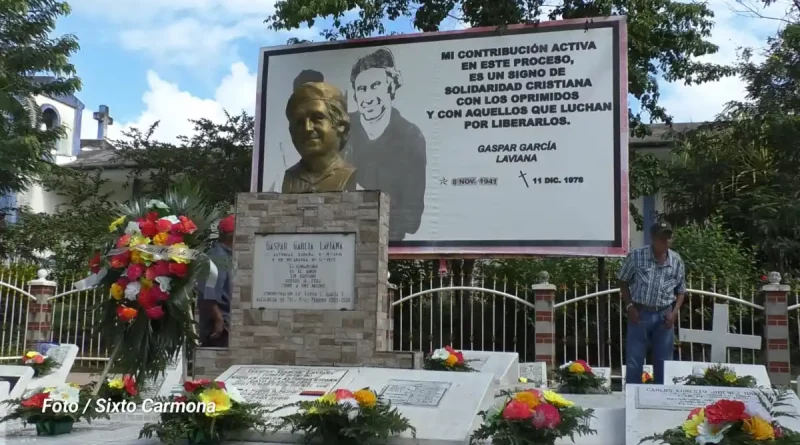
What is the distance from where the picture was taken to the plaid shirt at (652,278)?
19.7 feet

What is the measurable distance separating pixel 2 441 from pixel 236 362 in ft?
5.43

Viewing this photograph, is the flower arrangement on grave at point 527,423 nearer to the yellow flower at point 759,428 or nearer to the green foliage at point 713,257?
the yellow flower at point 759,428

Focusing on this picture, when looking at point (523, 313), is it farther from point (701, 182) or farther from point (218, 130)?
point (218, 130)

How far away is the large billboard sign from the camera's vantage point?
9.20 metres

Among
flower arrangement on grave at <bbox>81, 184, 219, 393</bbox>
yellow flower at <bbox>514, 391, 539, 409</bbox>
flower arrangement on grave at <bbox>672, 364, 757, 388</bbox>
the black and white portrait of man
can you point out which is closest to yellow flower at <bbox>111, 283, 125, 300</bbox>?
flower arrangement on grave at <bbox>81, 184, 219, 393</bbox>

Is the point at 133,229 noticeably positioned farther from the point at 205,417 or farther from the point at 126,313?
the point at 205,417

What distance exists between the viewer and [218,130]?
14.9m

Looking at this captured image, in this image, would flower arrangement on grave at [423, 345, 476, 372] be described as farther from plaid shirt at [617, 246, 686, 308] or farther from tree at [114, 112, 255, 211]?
tree at [114, 112, 255, 211]

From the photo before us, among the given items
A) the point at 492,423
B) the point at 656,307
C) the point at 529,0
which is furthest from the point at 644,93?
the point at 492,423

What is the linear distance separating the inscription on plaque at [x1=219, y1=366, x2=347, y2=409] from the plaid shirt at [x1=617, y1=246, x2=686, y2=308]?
2.42m

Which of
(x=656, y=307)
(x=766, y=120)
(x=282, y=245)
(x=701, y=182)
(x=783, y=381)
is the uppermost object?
(x=766, y=120)

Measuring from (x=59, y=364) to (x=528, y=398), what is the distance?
4843mm

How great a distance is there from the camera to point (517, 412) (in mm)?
3713

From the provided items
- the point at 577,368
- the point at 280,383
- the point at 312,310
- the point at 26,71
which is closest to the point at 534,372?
the point at 577,368
